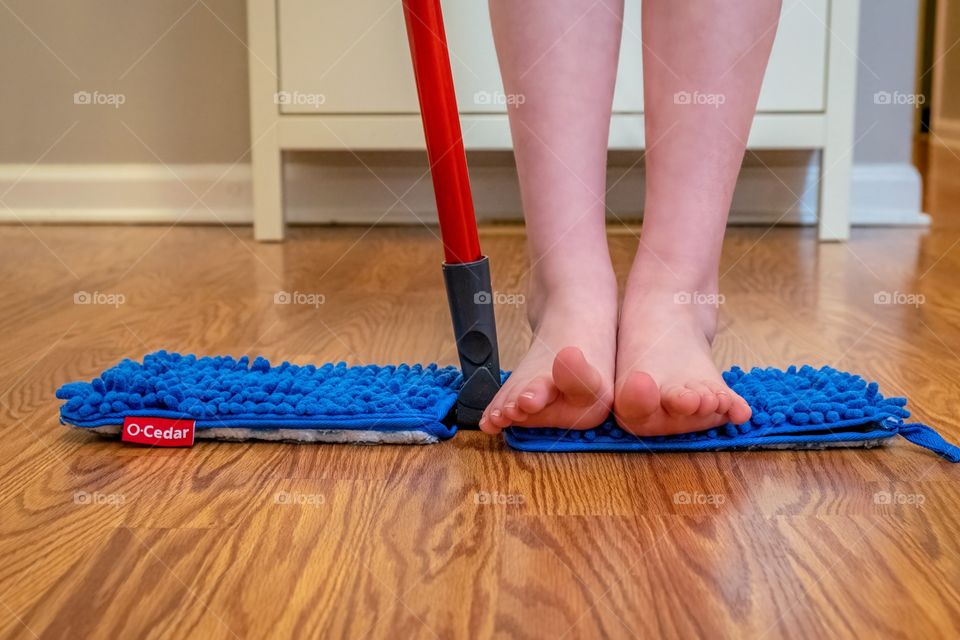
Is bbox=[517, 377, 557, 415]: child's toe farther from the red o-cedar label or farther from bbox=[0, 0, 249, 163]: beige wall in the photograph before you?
bbox=[0, 0, 249, 163]: beige wall

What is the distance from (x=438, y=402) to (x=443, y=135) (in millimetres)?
186

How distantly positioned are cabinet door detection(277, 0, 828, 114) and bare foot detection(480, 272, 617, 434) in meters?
1.01

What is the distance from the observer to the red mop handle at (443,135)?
75 cm

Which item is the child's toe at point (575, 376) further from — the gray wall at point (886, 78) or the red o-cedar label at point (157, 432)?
the gray wall at point (886, 78)

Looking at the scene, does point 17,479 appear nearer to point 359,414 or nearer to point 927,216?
point 359,414

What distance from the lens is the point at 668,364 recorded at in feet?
2.37

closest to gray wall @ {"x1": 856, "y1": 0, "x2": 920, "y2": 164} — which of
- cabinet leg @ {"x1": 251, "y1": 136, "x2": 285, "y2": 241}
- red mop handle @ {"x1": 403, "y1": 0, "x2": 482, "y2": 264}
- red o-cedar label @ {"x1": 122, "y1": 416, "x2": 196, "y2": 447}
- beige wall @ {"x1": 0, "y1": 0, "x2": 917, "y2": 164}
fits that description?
beige wall @ {"x1": 0, "y1": 0, "x2": 917, "y2": 164}

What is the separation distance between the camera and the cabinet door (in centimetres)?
174

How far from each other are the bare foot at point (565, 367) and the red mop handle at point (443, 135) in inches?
2.9

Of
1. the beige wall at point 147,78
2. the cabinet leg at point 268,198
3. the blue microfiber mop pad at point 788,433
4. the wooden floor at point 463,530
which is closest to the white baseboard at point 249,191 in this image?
the beige wall at point 147,78

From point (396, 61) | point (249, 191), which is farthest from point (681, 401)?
point (249, 191)

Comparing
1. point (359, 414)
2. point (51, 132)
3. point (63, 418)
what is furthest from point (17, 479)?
point (51, 132)

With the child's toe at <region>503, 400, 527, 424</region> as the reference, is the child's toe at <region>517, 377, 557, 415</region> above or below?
above

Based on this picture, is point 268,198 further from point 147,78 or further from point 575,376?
point 575,376
